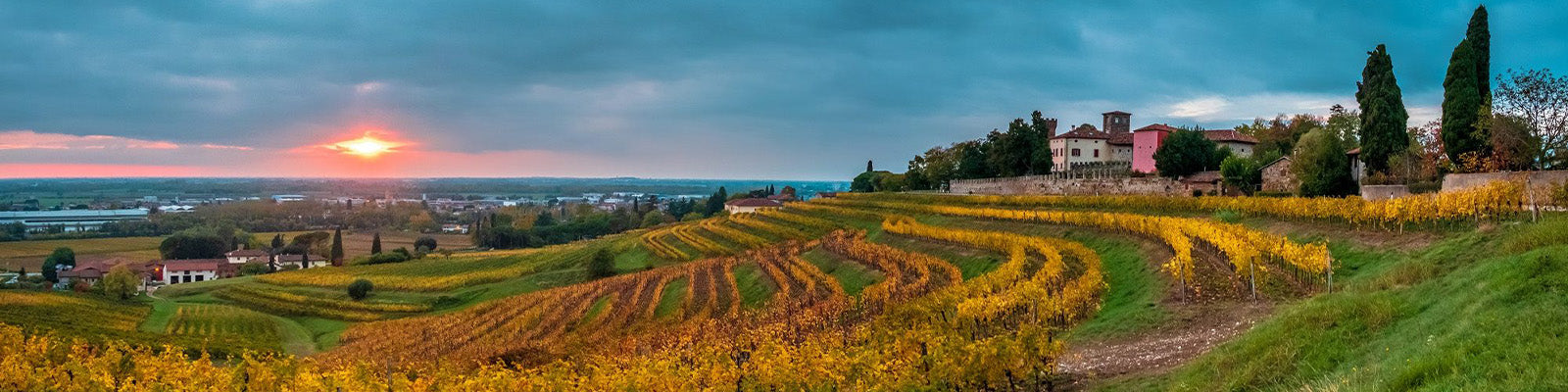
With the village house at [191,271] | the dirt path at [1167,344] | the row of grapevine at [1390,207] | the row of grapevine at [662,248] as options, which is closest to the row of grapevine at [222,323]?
the row of grapevine at [662,248]

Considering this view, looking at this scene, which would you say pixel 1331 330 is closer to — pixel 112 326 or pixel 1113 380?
pixel 1113 380

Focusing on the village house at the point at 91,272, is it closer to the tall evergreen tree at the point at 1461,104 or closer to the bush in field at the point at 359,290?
the bush in field at the point at 359,290

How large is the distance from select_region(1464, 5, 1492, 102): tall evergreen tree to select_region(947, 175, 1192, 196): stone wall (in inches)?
872

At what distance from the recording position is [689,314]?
152 feet

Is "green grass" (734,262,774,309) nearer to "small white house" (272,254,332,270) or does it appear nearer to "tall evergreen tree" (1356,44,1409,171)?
"tall evergreen tree" (1356,44,1409,171)

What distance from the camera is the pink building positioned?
257 feet

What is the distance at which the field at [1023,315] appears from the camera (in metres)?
14.1

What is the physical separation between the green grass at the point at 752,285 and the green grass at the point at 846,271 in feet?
12.4

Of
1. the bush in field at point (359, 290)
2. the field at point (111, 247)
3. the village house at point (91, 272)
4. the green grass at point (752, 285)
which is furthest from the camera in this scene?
the field at point (111, 247)

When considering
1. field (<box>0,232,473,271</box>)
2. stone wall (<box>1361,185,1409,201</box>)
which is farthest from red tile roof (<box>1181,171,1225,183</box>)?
field (<box>0,232,473,271</box>)

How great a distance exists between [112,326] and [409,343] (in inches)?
927

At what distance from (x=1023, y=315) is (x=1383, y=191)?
22.3m

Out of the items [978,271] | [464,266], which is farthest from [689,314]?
[464,266]

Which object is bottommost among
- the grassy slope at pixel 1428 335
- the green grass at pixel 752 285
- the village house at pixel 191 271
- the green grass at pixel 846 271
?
the village house at pixel 191 271
